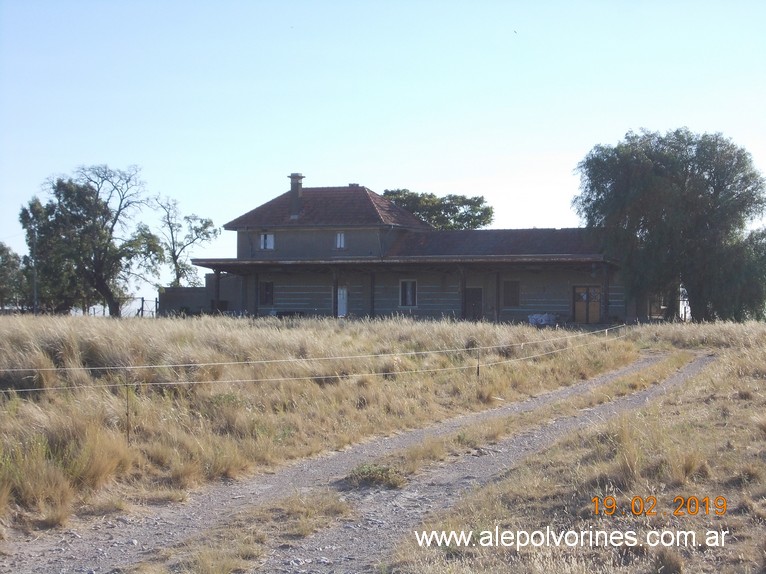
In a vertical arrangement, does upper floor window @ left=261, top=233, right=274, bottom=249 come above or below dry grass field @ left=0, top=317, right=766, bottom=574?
above

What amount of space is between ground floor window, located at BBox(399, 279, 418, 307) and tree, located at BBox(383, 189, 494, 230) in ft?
67.6

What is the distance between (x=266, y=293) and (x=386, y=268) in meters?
7.96

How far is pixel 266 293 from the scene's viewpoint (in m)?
43.5

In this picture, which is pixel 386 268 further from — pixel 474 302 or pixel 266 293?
pixel 266 293

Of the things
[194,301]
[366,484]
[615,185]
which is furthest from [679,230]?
[366,484]

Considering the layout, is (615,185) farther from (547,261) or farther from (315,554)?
(315,554)

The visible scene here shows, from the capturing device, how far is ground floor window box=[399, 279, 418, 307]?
4094cm

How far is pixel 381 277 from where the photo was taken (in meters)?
41.4

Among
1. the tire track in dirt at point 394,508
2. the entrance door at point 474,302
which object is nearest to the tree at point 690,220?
the entrance door at point 474,302

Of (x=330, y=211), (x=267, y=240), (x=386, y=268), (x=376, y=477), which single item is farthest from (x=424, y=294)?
(x=376, y=477)

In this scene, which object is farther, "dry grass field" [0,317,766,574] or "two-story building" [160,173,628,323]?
"two-story building" [160,173,628,323]

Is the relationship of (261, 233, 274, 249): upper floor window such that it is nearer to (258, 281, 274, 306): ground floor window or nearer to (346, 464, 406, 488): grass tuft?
(258, 281, 274, 306): ground floor window

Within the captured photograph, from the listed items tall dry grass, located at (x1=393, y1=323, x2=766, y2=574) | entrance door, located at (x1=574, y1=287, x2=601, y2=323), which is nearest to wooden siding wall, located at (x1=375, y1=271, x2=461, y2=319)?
entrance door, located at (x1=574, y1=287, x2=601, y2=323)
